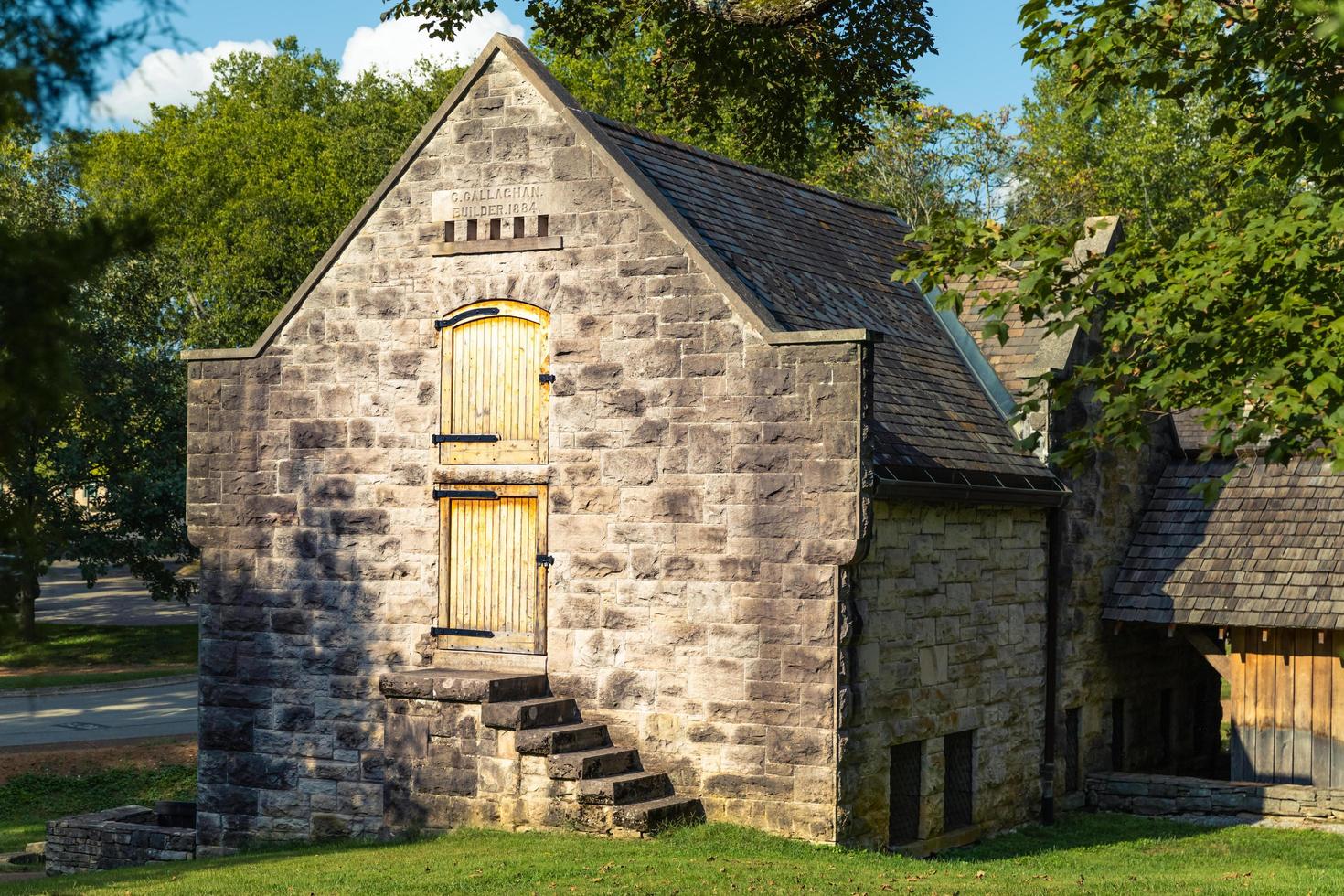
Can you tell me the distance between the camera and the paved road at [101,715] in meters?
25.8

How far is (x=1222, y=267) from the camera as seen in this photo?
36.7ft

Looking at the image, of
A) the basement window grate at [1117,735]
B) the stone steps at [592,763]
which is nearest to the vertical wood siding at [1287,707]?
the basement window grate at [1117,735]

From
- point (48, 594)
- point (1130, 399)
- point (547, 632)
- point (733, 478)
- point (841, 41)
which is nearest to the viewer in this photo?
point (1130, 399)

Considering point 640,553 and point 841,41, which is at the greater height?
point 841,41

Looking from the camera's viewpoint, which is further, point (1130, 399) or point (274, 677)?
point (274, 677)

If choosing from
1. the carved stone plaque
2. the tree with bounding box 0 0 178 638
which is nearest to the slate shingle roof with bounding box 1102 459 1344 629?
the carved stone plaque

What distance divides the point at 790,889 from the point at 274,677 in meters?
7.19

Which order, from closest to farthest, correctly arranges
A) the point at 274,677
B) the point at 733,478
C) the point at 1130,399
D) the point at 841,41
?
the point at 1130,399 → the point at 733,478 → the point at 274,677 → the point at 841,41

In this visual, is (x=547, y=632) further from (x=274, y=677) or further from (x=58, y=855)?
Answer: (x=58, y=855)

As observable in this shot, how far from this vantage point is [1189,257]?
11703 mm

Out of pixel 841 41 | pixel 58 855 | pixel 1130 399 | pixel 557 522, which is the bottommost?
pixel 58 855

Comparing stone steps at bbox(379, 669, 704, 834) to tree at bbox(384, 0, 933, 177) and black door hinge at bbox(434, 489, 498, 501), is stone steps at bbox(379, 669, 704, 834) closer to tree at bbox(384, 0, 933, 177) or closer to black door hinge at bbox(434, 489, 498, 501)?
black door hinge at bbox(434, 489, 498, 501)

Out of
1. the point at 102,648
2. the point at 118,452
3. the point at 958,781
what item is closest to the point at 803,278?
the point at 958,781

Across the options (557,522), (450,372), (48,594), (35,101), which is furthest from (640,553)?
(48,594)
